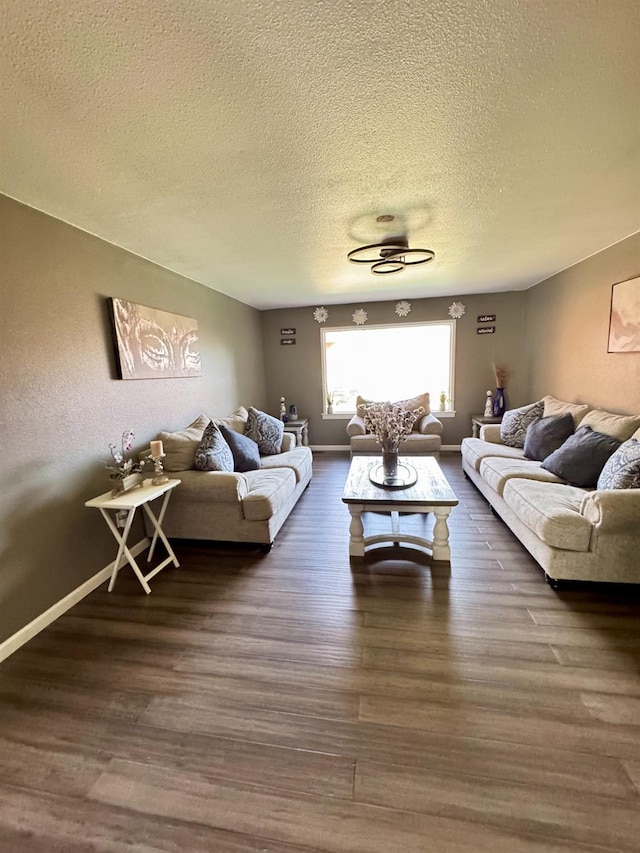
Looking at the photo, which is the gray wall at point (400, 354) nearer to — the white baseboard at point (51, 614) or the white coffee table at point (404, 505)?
the white coffee table at point (404, 505)

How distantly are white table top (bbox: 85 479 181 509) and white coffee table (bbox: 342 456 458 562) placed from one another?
4.34ft

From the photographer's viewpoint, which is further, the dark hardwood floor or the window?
the window

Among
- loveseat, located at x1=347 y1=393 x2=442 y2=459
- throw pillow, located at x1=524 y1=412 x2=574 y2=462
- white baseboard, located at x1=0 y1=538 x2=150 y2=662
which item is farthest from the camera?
loveseat, located at x1=347 y1=393 x2=442 y2=459

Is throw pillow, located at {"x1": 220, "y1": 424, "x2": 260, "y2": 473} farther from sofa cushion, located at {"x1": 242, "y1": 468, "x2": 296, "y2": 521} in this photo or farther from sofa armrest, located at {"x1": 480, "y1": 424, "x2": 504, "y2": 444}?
sofa armrest, located at {"x1": 480, "y1": 424, "x2": 504, "y2": 444}

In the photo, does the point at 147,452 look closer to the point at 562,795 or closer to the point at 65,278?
the point at 65,278

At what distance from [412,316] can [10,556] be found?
531cm

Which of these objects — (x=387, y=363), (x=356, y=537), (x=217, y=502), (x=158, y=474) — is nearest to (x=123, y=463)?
(x=158, y=474)

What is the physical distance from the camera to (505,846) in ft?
3.52

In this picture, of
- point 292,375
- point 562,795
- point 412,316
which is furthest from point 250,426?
point 562,795

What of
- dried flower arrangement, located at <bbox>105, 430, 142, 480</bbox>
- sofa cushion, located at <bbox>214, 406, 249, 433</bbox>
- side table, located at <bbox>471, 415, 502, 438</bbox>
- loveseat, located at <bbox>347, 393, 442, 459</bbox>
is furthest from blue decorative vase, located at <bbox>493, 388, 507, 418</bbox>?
dried flower arrangement, located at <bbox>105, 430, 142, 480</bbox>

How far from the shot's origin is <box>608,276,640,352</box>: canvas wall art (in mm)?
2885

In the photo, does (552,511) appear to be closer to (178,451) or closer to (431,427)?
(431,427)

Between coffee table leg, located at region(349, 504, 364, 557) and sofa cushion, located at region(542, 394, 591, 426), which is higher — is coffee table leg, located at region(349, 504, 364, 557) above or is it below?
below

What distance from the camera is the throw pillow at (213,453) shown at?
2941mm
